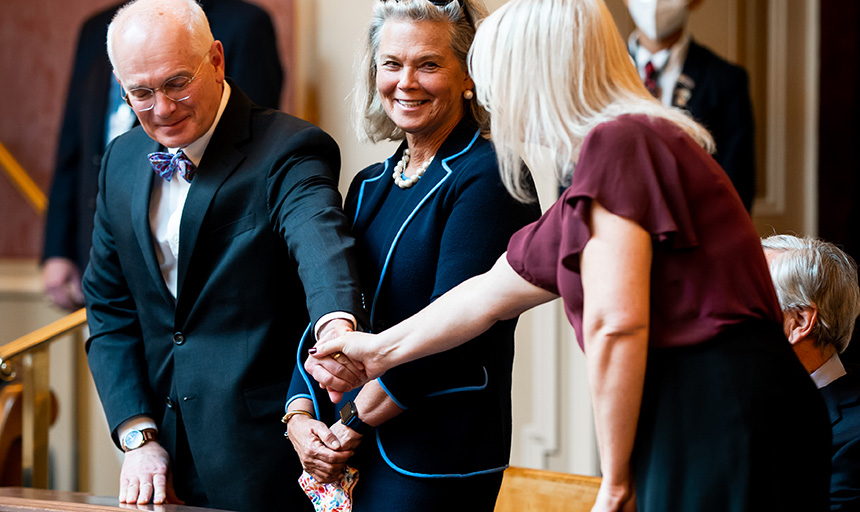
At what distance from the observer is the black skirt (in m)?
1.23

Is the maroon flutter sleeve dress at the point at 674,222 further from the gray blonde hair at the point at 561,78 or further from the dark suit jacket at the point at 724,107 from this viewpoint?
the dark suit jacket at the point at 724,107

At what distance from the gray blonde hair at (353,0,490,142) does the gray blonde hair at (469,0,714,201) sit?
1.36ft

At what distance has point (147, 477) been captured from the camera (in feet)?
6.12

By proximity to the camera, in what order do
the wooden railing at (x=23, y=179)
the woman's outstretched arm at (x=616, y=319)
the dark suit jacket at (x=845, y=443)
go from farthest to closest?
the wooden railing at (x=23, y=179) → the dark suit jacket at (x=845, y=443) → the woman's outstretched arm at (x=616, y=319)

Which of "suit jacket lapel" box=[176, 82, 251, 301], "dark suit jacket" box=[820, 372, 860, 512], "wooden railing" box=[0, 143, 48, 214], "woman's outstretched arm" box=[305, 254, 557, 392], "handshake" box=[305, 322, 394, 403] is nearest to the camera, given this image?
"woman's outstretched arm" box=[305, 254, 557, 392]

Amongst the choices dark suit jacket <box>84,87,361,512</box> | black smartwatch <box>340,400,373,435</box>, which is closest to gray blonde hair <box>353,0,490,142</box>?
dark suit jacket <box>84,87,361,512</box>

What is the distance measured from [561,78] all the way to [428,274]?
529mm

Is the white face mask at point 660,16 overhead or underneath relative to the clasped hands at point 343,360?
overhead

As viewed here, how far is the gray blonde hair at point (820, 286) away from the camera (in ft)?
6.72

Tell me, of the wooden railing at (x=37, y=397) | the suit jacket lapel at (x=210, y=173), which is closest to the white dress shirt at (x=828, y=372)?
the suit jacket lapel at (x=210, y=173)

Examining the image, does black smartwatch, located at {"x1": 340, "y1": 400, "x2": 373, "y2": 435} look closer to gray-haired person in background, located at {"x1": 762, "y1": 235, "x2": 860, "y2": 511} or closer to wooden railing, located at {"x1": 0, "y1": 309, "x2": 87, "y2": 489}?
gray-haired person in background, located at {"x1": 762, "y1": 235, "x2": 860, "y2": 511}

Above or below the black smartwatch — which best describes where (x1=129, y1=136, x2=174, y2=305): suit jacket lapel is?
above

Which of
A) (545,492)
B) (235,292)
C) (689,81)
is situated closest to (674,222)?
(235,292)

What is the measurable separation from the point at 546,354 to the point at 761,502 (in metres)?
2.63
